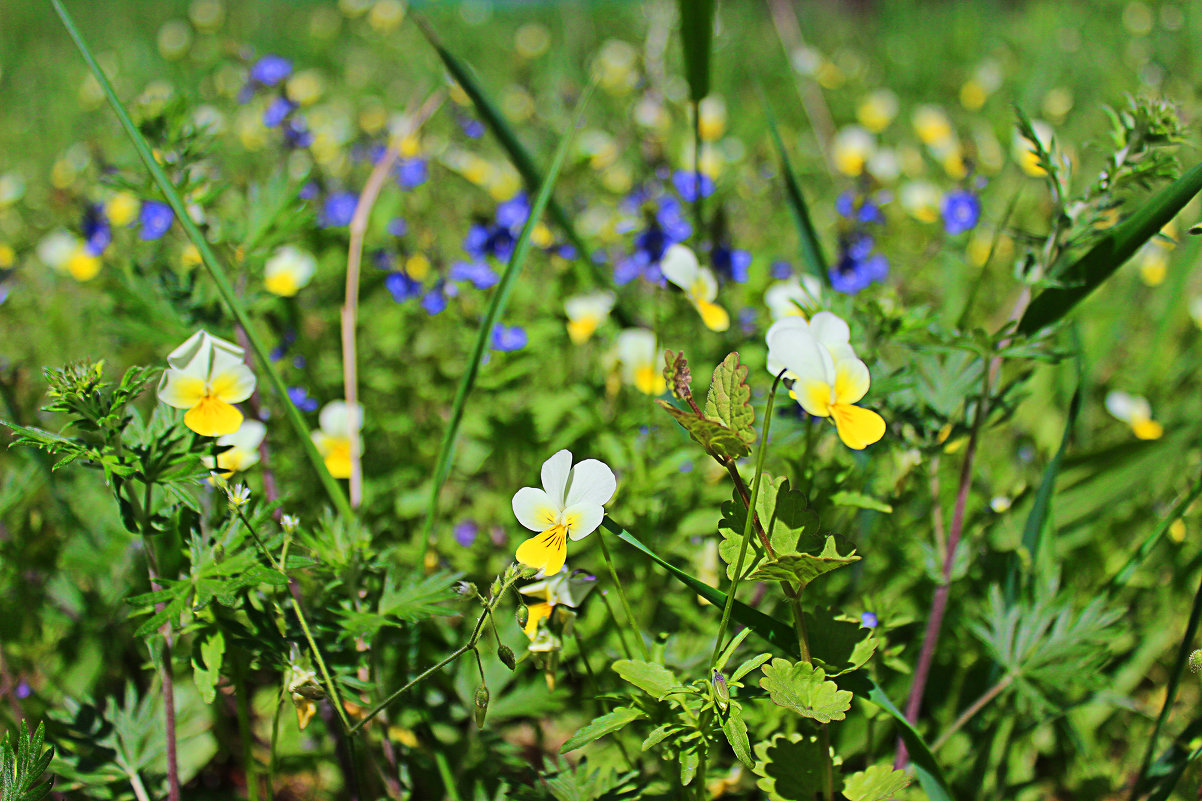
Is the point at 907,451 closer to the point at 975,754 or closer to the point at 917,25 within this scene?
the point at 975,754

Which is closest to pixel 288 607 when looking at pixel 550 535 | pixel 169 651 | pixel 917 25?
pixel 169 651

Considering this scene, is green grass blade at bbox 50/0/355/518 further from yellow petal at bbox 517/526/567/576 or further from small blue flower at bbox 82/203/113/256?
small blue flower at bbox 82/203/113/256

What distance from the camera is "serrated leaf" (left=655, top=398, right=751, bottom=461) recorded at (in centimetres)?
89

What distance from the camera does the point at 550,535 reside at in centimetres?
104

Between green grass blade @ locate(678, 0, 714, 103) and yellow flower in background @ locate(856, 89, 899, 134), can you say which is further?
yellow flower in background @ locate(856, 89, 899, 134)

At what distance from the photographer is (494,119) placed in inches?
64.3

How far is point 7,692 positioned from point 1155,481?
2469 mm

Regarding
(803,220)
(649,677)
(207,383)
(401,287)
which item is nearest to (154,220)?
(401,287)

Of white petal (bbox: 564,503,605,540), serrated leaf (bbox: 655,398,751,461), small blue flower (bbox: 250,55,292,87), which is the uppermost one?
small blue flower (bbox: 250,55,292,87)

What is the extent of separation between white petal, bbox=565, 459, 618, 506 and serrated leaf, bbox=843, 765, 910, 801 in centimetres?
54

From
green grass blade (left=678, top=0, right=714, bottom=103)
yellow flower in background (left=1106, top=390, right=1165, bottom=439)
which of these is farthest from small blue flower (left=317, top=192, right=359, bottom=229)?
yellow flower in background (left=1106, top=390, right=1165, bottom=439)

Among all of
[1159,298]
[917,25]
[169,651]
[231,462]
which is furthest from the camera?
[917,25]

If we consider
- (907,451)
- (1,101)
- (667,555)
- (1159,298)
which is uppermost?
(1,101)

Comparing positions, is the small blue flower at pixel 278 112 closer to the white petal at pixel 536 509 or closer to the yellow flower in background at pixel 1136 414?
the white petal at pixel 536 509
